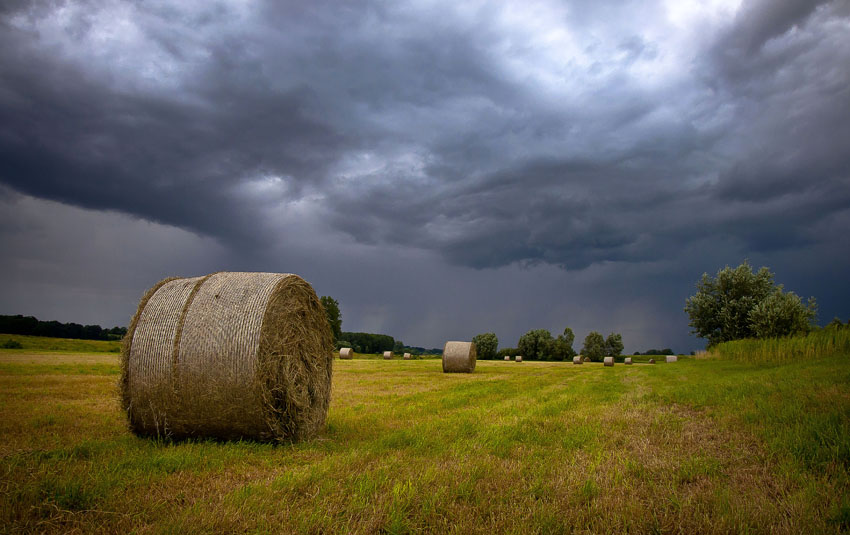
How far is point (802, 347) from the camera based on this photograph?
2016cm

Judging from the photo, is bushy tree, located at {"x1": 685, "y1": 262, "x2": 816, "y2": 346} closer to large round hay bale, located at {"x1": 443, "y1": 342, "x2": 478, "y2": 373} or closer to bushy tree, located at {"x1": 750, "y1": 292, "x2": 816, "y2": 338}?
bushy tree, located at {"x1": 750, "y1": 292, "x2": 816, "y2": 338}

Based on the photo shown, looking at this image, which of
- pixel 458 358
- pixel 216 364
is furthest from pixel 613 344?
pixel 216 364

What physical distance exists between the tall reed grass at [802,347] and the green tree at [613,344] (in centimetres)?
7609

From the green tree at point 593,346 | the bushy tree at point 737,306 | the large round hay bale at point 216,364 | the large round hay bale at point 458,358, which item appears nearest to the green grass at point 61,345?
the large round hay bale at point 458,358

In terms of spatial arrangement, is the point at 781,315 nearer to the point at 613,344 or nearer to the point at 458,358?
the point at 458,358

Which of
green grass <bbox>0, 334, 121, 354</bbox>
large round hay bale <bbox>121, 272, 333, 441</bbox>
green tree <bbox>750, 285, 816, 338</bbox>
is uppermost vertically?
green tree <bbox>750, 285, 816, 338</bbox>

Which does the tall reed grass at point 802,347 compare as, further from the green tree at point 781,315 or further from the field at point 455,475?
the field at point 455,475

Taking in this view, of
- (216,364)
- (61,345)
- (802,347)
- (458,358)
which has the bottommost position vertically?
(61,345)

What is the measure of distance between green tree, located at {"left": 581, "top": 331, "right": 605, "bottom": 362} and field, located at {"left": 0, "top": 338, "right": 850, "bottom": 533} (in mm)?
97299

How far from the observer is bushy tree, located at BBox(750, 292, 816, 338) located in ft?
109

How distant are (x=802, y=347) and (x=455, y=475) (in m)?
22.7

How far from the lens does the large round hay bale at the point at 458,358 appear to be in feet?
85.0

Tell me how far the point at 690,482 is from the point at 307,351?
583cm

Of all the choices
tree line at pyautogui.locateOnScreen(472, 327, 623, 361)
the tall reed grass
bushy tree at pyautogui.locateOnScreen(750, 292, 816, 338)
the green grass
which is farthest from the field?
tree line at pyautogui.locateOnScreen(472, 327, 623, 361)
